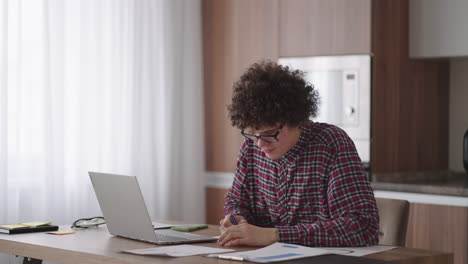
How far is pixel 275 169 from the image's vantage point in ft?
8.39

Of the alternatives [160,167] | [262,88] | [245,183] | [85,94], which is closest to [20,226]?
[245,183]

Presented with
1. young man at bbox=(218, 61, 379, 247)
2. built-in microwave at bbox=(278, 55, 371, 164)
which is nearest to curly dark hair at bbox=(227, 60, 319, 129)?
young man at bbox=(218, 61, 379, 247)

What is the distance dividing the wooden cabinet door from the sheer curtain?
0.72 meters

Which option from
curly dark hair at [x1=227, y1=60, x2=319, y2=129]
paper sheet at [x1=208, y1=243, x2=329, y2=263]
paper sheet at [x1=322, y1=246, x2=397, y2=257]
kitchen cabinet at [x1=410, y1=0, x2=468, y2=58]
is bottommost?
paper sheet at [x1=322, y1=246, x2=397, y2=257]

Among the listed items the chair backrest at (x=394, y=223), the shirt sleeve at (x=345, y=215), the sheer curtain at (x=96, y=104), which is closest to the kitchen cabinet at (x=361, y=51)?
the sheer curtain at (x=96, y=104)

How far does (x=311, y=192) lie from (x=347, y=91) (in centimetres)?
163

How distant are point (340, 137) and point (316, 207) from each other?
245 mm

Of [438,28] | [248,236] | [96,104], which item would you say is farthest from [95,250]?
[438,28]

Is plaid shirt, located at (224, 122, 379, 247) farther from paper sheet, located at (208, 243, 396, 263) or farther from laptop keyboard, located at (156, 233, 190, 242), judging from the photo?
laptop keyboard, located at (156, 233, 190, 242)

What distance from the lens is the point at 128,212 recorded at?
95.4 inches

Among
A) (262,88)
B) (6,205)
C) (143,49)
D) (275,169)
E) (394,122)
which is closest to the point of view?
(262,88)

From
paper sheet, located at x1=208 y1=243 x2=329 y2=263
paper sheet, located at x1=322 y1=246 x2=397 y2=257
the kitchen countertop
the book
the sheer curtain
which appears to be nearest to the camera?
paper sheet, located at x1=208 y1=243 x2=329 y2=263

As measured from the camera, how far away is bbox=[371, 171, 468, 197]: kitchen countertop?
358 centimetres

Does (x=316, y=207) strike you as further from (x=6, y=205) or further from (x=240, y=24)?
(x=240, y=24)
